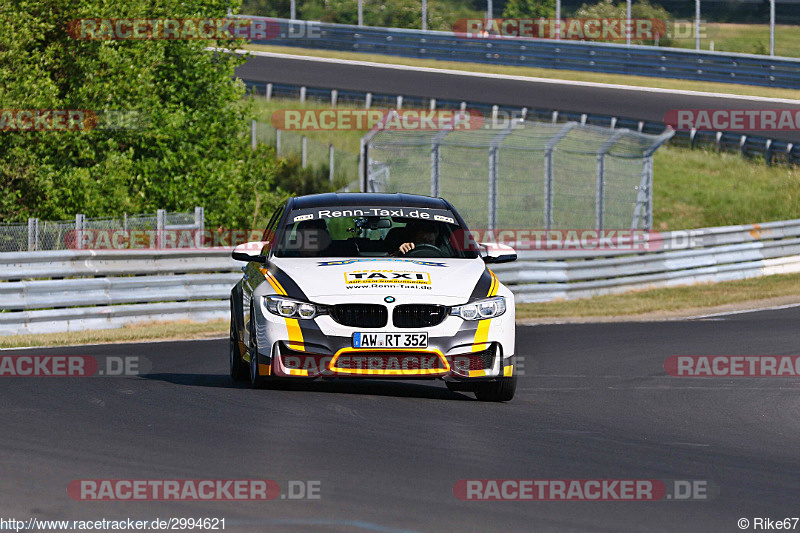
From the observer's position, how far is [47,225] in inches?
736

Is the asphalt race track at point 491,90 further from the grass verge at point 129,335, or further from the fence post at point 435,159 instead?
the grass verge at point 129,335

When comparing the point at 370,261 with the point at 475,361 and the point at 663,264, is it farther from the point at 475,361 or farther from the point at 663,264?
the point at 663,264

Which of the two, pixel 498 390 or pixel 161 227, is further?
pixel 161 227

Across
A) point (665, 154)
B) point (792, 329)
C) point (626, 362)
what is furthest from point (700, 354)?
point (665, 154)

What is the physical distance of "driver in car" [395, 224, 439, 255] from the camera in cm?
1048

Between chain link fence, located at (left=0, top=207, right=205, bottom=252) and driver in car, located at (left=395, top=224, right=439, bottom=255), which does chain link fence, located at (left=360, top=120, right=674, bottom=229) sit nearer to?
chain link fence, located at (left=0, top=207, right=205, bottom=252)

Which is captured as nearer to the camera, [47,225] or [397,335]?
[397,335]

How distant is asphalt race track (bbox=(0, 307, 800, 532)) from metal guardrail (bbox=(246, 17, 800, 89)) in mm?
27823

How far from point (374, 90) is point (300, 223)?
93.5 feet

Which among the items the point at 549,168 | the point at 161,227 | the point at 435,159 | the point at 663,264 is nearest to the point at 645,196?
the point at 663,264

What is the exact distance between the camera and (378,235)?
35.4 ft

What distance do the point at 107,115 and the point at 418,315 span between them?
15.4 meters

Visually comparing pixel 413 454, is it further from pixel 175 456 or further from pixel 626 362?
pixel 626 362

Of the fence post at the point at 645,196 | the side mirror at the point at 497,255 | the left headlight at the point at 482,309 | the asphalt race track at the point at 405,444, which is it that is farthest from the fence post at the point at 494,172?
the left headlight at the point at 482,309
